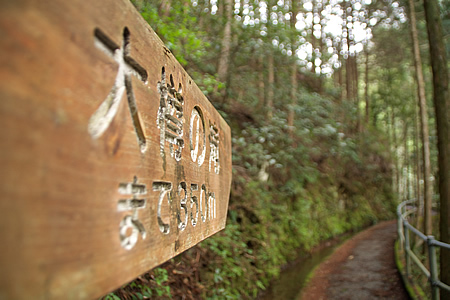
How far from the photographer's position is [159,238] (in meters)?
0.97

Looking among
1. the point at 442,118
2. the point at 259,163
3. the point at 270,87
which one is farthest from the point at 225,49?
the point at 442,118

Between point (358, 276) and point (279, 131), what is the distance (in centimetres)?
355

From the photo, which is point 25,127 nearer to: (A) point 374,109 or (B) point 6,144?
(B) point 6,144

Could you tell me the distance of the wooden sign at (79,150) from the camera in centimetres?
50

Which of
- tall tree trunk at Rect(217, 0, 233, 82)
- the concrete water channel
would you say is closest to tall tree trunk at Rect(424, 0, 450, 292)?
the concrete water channel

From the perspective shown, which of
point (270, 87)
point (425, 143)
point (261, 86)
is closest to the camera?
point (425, 143)

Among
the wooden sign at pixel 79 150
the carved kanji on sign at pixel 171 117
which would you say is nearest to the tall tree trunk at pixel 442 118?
the carved kanji on sign at pixel 171 117

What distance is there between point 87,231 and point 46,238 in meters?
0.10

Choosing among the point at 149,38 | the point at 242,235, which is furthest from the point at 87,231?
the point at 242,235

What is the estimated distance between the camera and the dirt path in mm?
5625

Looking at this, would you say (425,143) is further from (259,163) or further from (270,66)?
(270,66)

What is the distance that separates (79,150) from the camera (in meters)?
0.62

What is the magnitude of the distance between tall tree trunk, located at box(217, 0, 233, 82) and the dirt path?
4.77m

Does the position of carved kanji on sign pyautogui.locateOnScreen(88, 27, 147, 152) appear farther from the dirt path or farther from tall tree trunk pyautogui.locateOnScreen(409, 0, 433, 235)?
tall tree trunk pyautogui.locateOnScreen(409, 0, 433, 235)
